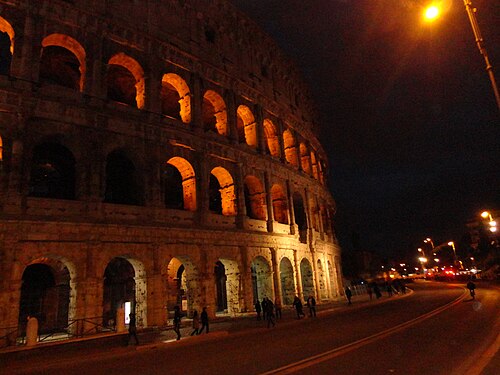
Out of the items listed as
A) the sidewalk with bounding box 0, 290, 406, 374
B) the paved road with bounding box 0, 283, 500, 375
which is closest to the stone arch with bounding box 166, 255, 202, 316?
the sidewalk with bounding box 0, 290, 406, 374

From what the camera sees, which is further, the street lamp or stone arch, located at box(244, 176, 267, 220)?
stone arch, located at box(244, 176, 267, 220)

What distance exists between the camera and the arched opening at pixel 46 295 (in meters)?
17.9

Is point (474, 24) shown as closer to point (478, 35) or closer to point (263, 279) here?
point (478, 35)

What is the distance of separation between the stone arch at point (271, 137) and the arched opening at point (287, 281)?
7937 millimetres

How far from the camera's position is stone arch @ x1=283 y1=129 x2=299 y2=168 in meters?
29.1

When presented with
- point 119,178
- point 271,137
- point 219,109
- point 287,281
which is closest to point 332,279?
point 287,281

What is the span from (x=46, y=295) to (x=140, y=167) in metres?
8.37

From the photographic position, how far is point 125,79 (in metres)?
21.9

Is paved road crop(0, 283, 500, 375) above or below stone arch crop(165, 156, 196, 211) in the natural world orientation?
below

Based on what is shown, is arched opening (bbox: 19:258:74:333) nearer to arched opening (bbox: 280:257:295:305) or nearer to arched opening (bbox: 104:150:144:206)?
arched opening (bbox: 104:150:144:206)

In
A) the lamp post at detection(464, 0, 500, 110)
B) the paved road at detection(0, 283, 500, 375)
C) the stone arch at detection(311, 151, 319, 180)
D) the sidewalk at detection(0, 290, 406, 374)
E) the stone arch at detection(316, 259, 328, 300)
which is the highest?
the stone arch at detection(311, 151, 319, 180)

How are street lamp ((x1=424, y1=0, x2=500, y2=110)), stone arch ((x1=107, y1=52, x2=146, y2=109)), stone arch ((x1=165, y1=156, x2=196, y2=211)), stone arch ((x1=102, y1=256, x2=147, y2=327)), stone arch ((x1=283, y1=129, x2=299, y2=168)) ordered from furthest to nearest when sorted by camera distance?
stone arch ((x1=283, y1=129, x2=299, y2=168)) → stone arch ((x1=102, y1=256, x2=147, y2=327)) → stone arch ((x1=165, y1=156, x2=196, y2=211)) → stone arch ((x1=107, y1=52, x2=146, y2=109)) → street lamp ((x1=424, y1=0, x2=500, y2=110))

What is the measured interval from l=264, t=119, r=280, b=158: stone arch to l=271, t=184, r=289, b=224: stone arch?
2736 millimetres

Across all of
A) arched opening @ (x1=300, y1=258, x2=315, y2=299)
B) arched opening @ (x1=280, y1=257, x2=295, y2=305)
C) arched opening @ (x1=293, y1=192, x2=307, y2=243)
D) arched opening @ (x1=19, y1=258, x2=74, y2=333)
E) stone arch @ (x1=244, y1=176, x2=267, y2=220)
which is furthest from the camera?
arched opening @ (x1=293, y1=192, x2=307, y2=243)
